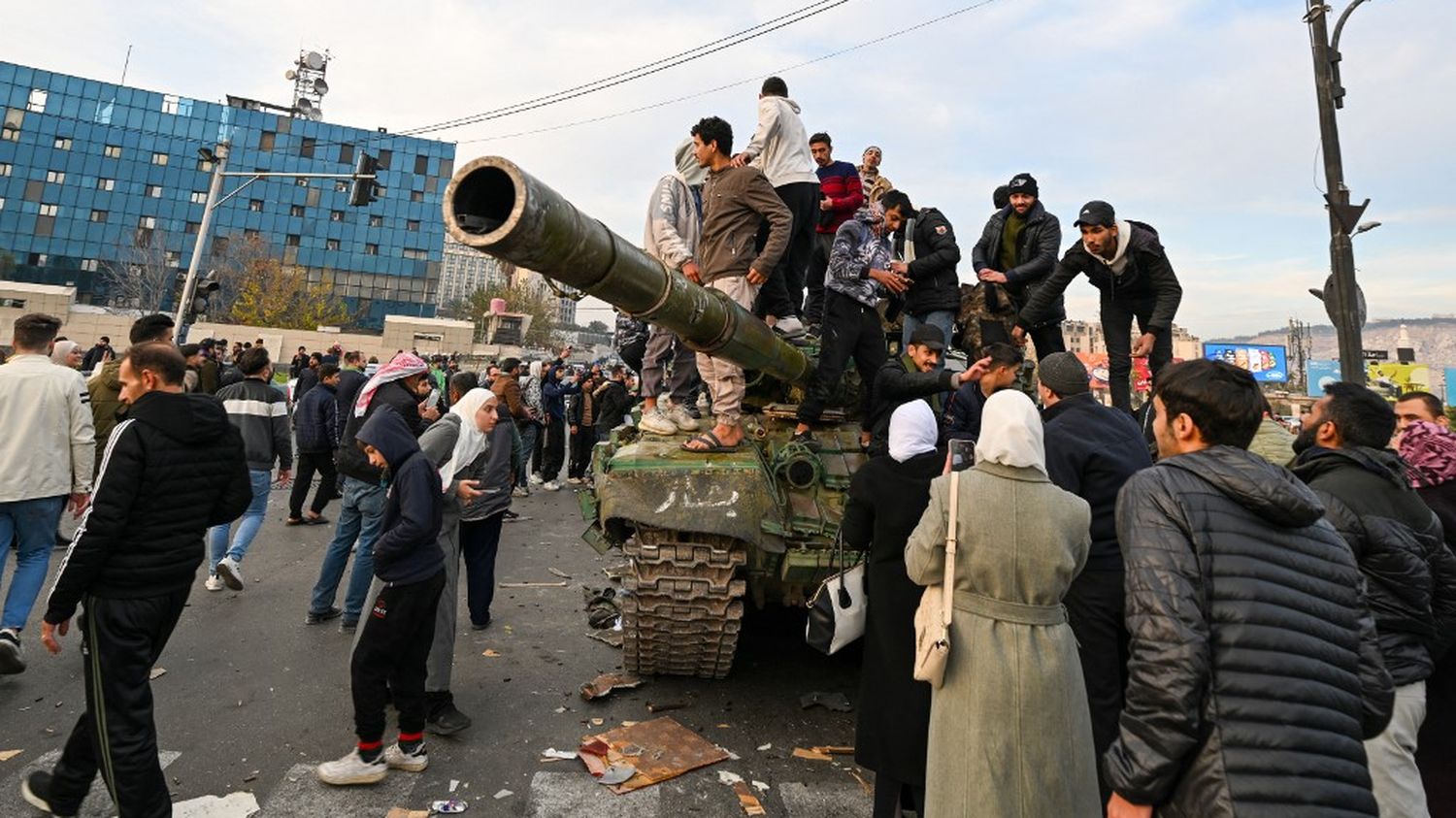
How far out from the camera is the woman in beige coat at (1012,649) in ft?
8.03

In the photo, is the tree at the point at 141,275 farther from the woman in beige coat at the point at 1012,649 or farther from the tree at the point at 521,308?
the woman in beige coat at the point at 1012,649

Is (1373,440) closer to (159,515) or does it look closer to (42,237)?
(159,515)

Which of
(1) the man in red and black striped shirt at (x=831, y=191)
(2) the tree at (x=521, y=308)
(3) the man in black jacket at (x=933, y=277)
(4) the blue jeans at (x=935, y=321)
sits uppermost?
(2) the tree at (x=521, y=308)

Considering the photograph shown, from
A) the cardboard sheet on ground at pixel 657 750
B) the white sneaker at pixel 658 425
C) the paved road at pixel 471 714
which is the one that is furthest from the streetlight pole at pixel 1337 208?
the cardboard sheet on ground at pixel 657 750

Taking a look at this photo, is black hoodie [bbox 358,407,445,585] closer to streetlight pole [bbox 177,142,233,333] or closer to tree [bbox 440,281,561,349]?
streetlight pole [bbox 177,142,233,333]

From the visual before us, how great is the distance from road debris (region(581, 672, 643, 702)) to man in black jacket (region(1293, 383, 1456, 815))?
11.9 ft

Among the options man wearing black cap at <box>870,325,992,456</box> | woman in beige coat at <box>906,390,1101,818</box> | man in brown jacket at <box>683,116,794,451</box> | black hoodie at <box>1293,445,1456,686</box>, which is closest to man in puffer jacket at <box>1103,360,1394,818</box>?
woman in beige coat at <box>906,390,1101,818</box>

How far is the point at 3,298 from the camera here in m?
34.7

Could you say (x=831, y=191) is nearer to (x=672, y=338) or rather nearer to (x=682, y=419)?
(x=672, y=338)

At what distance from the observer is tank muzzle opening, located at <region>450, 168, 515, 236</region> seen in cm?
215

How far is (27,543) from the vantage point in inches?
178

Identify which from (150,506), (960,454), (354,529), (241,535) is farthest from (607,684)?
(241,535)

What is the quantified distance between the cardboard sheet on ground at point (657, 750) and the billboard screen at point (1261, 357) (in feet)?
151

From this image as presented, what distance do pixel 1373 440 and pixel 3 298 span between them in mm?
49376
